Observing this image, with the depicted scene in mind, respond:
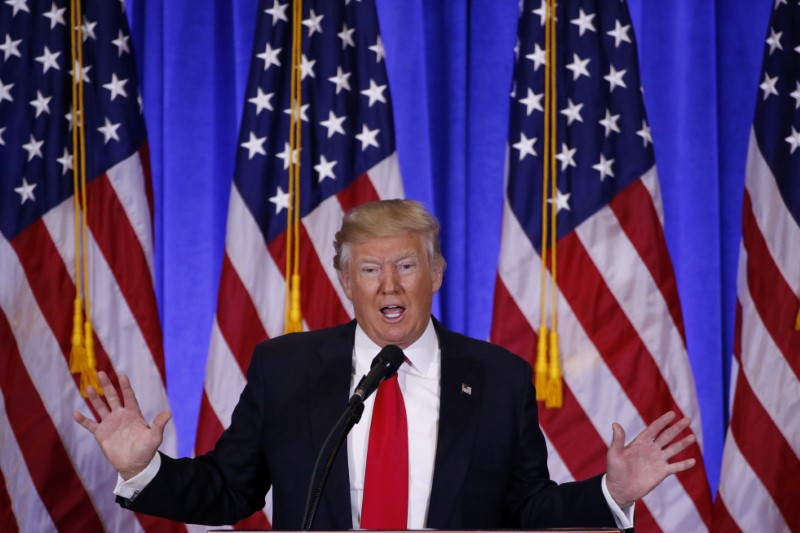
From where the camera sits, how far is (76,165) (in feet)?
13.1

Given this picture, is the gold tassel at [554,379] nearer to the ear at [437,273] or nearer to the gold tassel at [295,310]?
the gold tassel at [295,310]

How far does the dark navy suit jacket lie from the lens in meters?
2.30

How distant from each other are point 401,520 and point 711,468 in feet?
8.18

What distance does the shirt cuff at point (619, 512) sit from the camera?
7.31 ft

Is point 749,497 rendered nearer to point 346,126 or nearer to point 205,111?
point 346,126

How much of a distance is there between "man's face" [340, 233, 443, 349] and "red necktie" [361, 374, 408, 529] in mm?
156

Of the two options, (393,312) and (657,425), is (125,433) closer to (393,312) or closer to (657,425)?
(393,312)

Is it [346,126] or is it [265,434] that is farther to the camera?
[346,126]

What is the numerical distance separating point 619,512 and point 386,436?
21.9 inches

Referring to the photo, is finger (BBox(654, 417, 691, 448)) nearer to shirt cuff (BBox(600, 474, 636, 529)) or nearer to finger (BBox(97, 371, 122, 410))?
shirt cuff (BBox(600, 474, 636, 529))

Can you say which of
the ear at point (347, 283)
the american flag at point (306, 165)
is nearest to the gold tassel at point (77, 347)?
the american flag at point (306, 165)

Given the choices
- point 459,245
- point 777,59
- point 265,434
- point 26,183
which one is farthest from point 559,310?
point 26,183

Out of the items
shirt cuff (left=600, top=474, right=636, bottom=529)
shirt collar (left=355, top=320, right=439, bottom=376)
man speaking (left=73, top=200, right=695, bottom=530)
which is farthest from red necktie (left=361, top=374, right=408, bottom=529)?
shirt cuff (left=600, top=474, right=636, bottom=529)

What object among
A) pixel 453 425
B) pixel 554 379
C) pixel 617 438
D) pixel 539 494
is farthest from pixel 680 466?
pixel 554 379
